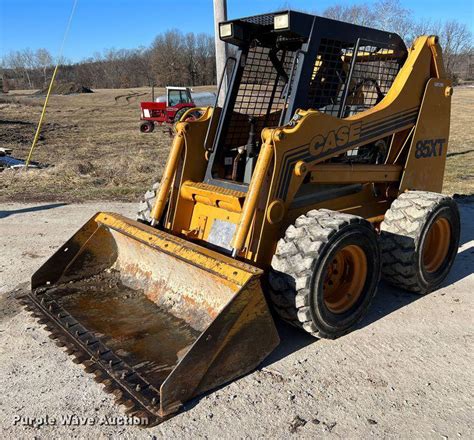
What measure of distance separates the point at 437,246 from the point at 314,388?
2.42 meters

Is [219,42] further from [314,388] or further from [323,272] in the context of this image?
[314,388]

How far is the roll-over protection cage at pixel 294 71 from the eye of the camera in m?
3.99

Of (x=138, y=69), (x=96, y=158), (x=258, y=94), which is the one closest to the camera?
(x=258, y=94)

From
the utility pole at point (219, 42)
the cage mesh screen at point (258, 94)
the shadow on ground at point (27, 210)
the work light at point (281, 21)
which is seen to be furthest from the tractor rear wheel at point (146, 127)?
the work light at point (281, 21)

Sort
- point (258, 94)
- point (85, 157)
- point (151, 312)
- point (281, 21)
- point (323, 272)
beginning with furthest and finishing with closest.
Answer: point (85, 157), point (258, 94), point (151, 312), point (281, 21), point (323, 272)

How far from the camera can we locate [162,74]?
2761 inches

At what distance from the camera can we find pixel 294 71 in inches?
168

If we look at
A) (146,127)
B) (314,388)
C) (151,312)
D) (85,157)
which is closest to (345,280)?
(314,388)

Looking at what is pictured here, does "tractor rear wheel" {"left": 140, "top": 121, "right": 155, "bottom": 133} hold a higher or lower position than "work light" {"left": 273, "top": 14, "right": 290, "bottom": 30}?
lower

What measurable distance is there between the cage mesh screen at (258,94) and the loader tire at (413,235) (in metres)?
1.49

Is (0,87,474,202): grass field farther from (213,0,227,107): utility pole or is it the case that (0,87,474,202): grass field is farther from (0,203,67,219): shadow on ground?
(213,0,227,107): utility pole

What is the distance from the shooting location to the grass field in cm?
917

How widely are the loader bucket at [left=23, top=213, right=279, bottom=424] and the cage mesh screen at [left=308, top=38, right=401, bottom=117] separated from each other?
181 cm

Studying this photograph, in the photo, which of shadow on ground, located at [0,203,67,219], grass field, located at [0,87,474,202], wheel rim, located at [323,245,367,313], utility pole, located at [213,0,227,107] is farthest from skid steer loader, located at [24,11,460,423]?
grass field, located at [0,87,474,202]
